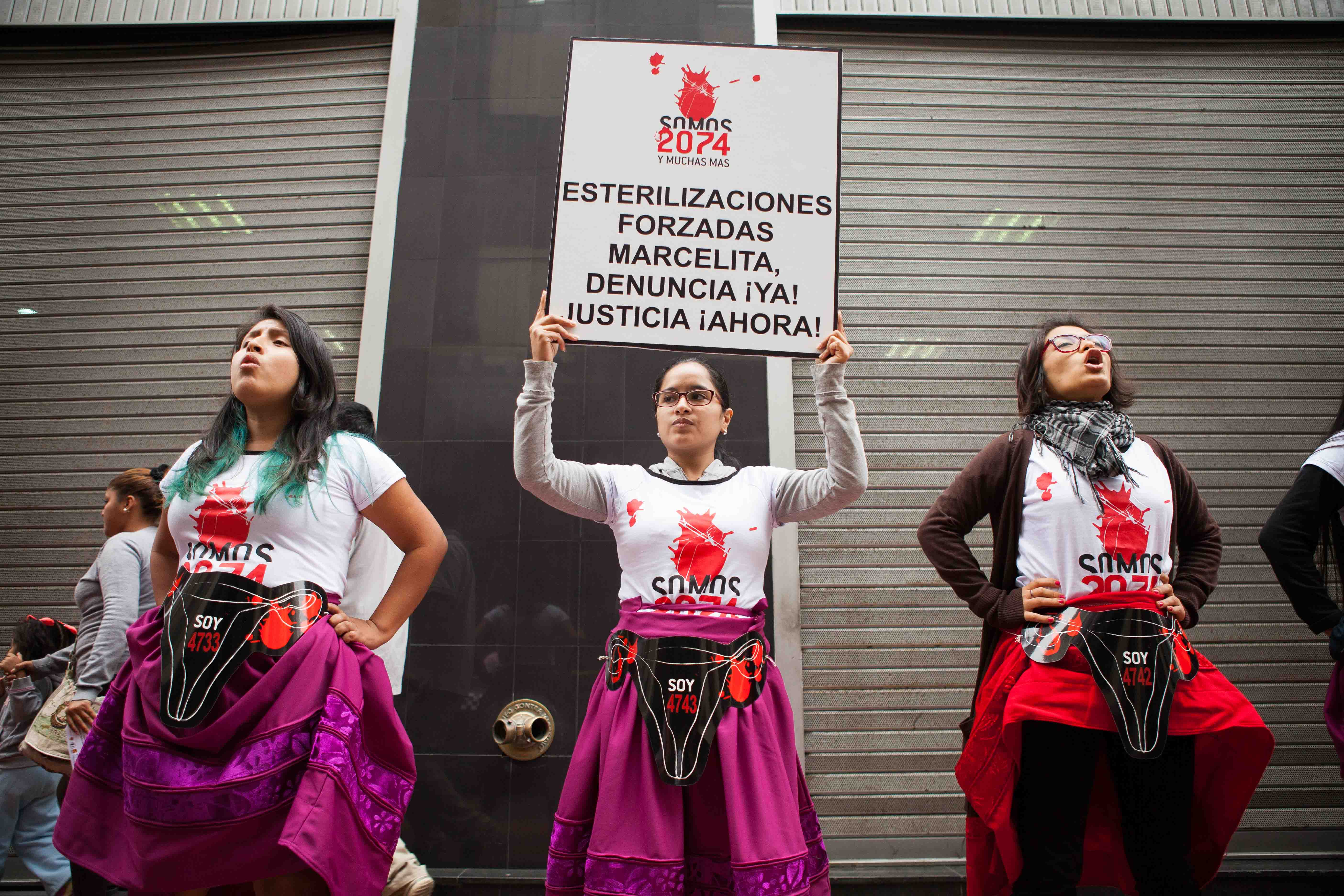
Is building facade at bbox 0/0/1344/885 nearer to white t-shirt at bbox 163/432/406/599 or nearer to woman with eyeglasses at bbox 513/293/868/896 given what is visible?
woman with eyeglasses at bbox 513/293/868/896

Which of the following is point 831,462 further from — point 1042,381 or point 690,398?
point 1042,381

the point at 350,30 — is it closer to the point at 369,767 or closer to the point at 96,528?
the point at 96,528

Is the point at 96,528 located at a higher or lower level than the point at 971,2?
lower

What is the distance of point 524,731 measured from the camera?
4.06 meters

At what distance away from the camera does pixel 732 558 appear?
2.29m

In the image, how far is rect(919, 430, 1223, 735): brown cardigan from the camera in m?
2.51

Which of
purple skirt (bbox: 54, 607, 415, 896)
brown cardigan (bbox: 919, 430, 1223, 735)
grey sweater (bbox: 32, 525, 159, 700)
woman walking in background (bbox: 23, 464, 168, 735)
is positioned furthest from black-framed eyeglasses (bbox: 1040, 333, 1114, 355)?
grey sweater (bbox: 32, 525, 159, 700)

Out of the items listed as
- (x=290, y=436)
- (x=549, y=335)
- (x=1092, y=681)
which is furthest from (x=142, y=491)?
(x=1092, y=681)

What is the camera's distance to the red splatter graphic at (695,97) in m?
2.80

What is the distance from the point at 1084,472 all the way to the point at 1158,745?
78 cm

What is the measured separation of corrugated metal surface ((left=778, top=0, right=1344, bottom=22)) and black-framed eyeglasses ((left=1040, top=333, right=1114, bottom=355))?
378 cm

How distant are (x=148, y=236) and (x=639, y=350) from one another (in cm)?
374

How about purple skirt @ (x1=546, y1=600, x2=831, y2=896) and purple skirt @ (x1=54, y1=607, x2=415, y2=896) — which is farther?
purple skirt @ (x1=546, y1=600, x2=831, y2=896)

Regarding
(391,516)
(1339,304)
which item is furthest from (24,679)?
(1339,304)
